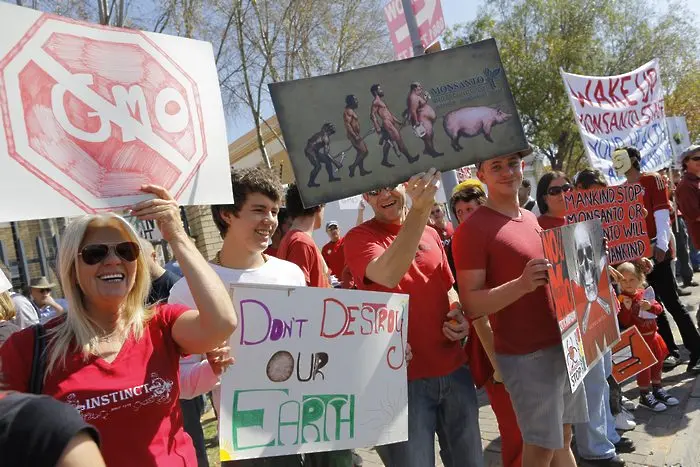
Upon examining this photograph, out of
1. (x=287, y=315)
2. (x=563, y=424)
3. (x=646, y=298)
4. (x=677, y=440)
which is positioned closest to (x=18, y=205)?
(x=287, y=315)

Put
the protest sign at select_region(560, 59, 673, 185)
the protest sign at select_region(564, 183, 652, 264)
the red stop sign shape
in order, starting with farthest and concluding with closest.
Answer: the protest sign at select_region(560, 59, 673, 185), the protest sign at select_region(564, 183, 652, 264), the red stop sign shape

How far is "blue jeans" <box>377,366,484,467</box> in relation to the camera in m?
2.33

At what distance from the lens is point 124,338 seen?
1728 millimetres

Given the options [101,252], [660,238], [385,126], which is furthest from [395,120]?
[660,238]

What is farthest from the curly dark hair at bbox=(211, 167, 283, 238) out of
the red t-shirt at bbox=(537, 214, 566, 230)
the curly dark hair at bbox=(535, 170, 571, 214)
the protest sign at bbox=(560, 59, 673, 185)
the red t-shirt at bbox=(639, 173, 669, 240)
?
the red t-shirt at bbox=(639, 173, 669, 240)

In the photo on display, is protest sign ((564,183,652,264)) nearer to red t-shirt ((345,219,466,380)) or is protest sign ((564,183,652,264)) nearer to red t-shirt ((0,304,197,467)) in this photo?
red t-shirt ((345,219,466,380))

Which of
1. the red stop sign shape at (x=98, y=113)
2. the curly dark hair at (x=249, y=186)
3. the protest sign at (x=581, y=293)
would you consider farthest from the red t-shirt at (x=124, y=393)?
the protest sign at (x=581, y=293)

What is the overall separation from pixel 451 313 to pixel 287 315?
29.9 inches

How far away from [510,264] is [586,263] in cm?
52

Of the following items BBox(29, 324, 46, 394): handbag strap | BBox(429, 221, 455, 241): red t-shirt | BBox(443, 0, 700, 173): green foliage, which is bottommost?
BBox(29, 324, 46, 394): handbag strap

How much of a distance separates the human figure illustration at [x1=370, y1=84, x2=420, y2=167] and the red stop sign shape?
0.66 metres

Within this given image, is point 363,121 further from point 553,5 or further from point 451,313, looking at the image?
point 553,5

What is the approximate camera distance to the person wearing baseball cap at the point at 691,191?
4547mm

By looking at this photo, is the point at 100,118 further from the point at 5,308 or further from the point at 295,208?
the point at 5,308
